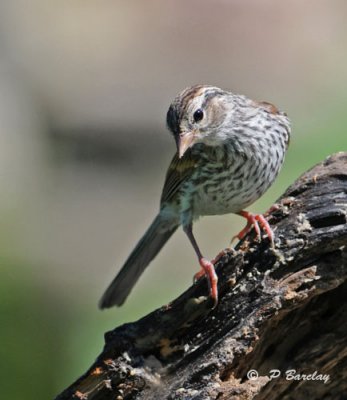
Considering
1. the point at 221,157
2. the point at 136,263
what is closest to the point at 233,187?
the point at 221,157

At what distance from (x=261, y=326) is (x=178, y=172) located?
1399 millimetres

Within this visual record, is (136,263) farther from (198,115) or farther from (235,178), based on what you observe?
(198,115)

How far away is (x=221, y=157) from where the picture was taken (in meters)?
4.64

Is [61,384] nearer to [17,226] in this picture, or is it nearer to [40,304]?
[40,304]

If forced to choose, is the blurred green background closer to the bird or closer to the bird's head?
the bird

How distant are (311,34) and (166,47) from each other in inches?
59.4

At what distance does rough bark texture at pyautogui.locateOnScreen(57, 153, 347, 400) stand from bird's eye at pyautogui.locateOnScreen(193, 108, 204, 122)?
0.82 metres

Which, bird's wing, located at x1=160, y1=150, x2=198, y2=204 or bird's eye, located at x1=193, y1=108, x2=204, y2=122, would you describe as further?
bird's wing, located at x1=160, y1=150, x2=198, y2=204

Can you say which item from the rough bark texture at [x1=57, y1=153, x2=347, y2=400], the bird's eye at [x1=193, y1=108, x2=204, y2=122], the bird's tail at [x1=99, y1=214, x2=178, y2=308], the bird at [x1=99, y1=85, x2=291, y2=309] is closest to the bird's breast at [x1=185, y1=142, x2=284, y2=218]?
the bird at [x1=99, y1=85, x2=291, y2=309]

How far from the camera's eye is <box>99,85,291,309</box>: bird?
179 inches

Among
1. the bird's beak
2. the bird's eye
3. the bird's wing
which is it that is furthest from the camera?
the bird's wing

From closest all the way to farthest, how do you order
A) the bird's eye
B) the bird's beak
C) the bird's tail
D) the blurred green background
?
the bird's beak, the bird's eye, the bird's tail, the blurred green background

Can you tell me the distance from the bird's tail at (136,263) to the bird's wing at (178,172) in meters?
0.23

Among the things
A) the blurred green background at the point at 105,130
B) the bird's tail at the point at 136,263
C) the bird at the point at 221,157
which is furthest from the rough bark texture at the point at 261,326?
the blurred green background at the point at 105,130
